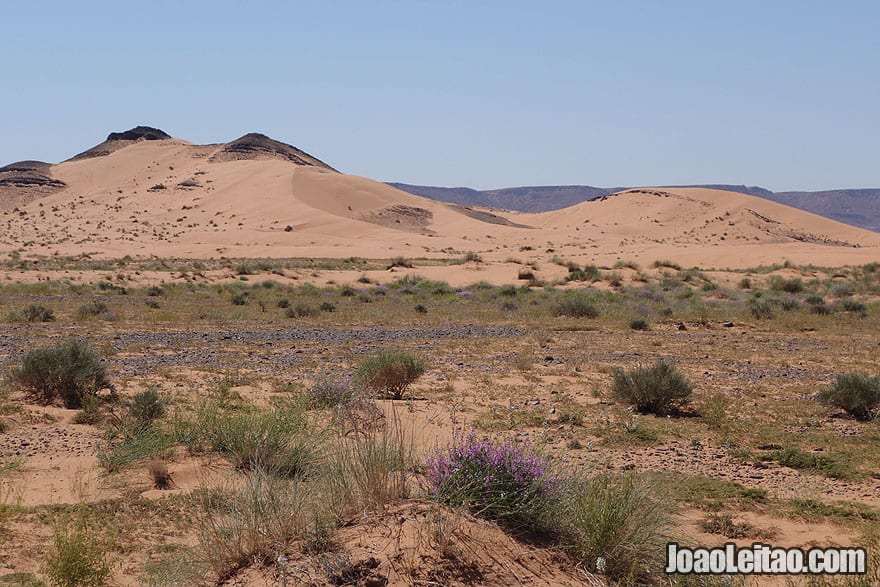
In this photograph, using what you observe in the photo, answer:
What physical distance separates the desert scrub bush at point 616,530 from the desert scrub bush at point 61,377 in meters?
7.84

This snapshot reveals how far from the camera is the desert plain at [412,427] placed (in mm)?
4953

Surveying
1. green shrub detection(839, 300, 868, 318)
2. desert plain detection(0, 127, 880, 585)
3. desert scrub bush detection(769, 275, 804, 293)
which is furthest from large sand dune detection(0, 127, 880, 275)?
green shrub detection(839, 300, 868, 318)

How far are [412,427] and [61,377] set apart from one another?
16.5ft

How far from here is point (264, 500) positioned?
16.4ft

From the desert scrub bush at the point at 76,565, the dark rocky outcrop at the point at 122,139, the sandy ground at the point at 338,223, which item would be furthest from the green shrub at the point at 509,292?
the dark rocky outcrop at the point at 122,139

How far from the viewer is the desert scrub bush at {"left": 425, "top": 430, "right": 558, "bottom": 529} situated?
5105mm

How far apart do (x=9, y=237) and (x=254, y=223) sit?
74.0 feet

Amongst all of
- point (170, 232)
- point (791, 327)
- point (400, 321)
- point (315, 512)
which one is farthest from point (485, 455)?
point (170, 232)

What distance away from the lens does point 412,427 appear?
938 centimetres

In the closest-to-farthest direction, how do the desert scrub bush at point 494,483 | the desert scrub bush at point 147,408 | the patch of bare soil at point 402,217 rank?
the desert scrub bush at point 494,483 < the desert scrub bush at point 147,408 < the patch of bare soil at point 402,217

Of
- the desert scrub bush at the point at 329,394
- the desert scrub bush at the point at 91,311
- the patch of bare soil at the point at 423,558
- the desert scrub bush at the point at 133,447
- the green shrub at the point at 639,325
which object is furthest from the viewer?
the desert scrub bush at the point at 91,311

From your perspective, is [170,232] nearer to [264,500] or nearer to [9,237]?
[9,237]

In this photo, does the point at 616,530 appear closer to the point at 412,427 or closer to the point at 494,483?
the point at 494,483

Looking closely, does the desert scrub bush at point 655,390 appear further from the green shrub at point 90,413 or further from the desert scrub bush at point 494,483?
the green shrub at point 90,413
